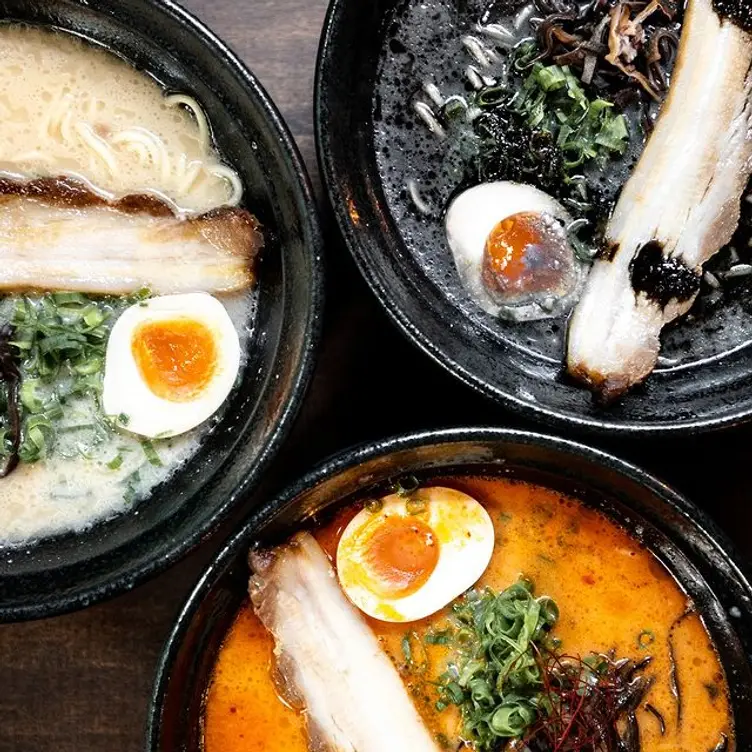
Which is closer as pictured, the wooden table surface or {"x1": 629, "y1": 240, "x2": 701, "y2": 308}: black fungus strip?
{"x1": 629, "y1": 240, "x2": 701, "y2": 308}: black fungus strip

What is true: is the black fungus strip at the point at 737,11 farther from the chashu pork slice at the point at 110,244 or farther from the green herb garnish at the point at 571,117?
the chashu pork slice at the point at 110,244

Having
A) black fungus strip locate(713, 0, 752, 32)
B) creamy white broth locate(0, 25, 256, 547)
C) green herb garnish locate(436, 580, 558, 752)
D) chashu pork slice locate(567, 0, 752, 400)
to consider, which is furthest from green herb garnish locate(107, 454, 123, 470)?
black fungus strip locate(713, 0, 752, 32)

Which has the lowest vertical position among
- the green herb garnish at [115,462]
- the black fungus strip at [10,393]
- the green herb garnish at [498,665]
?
the green herb garnish at [498,665]

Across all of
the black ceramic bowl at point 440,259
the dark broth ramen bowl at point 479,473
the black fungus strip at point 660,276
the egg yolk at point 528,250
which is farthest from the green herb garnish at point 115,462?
the black fungus strip at point 660,276

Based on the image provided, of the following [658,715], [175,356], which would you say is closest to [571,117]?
[175,356]

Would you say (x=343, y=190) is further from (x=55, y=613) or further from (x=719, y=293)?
(x=55, y=613)

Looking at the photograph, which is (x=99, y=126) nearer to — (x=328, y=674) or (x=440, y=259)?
(x=440, y=259)

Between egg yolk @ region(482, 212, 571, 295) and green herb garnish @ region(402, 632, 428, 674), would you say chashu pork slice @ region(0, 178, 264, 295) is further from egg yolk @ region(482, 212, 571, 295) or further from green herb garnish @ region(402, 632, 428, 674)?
green herb garnish @ region(402, 632, 428, 674)
